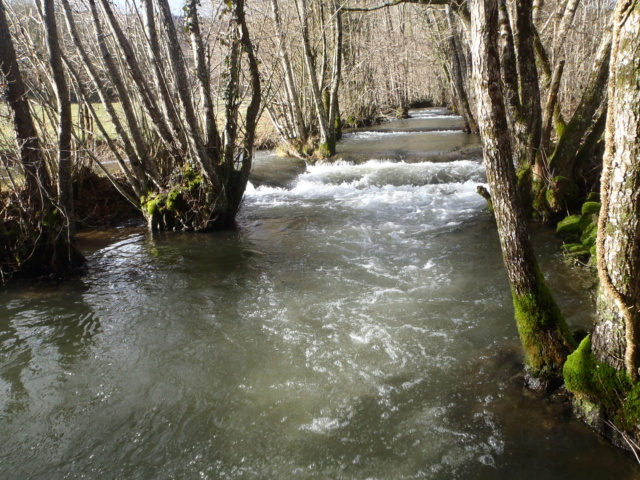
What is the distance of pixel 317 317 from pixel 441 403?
2086 millimetres

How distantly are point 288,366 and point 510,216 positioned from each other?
2.72 meters

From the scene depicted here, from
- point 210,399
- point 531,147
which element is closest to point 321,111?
point 531,147

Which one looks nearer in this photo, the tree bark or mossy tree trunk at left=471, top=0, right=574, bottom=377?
mossy tree trunk at left=471, top=0, right=574, bottom=377

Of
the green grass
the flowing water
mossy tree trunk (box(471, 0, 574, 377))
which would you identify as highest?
the green grass

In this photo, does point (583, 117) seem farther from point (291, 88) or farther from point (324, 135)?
point (291, 88)

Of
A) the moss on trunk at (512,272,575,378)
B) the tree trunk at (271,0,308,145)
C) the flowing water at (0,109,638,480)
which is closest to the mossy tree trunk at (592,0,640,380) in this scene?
the moss on trunk at (512,272,575,378)

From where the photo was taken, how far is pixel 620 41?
2.59 metres

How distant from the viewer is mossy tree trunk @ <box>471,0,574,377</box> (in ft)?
10.4

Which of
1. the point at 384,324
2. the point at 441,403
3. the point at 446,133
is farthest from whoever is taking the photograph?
the point at 446,133

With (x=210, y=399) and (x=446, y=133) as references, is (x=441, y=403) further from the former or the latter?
(x=446, y=133)

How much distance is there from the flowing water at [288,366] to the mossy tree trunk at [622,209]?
872 millimetres

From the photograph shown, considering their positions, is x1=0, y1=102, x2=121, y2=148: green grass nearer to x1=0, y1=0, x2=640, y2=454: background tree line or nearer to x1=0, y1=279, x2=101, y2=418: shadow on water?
x1=0, y1=0, x2=640, y2=454: background tree line

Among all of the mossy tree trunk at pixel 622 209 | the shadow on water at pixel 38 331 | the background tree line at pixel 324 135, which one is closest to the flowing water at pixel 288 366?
the shadow on water at pixel 38 331

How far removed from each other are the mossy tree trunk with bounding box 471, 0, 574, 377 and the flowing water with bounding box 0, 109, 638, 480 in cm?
49
